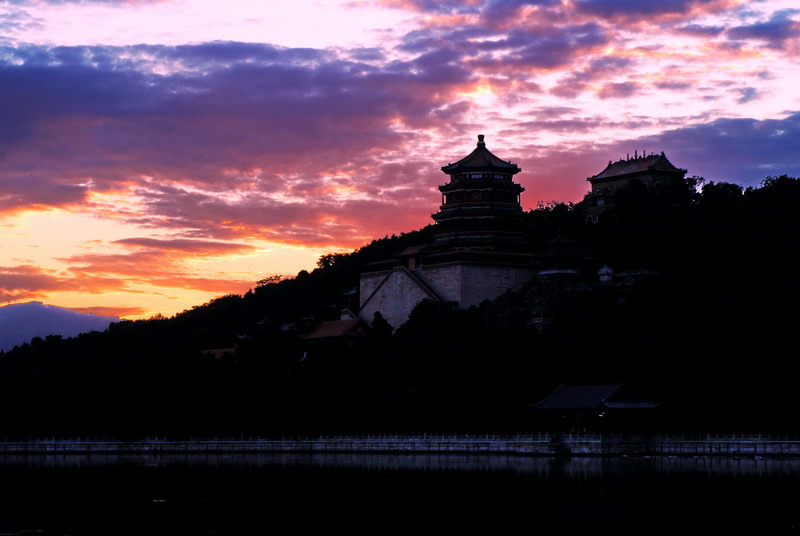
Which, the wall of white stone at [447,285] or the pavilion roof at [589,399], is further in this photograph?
the wall of white stone at [447,285]

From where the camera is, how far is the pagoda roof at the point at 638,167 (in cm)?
12431

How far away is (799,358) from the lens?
70750 millimetres

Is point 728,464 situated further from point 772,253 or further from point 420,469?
point 772,253

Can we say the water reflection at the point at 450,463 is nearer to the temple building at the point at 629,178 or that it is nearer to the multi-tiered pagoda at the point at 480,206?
the multi-tiered pagoda at the point at 480,206

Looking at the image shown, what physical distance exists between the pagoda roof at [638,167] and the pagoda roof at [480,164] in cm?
1797

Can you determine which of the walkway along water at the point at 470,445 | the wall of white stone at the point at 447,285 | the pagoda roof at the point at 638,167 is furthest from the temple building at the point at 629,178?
the walkway along water at the point at 470,445

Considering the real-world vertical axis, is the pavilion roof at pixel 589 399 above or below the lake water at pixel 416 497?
above

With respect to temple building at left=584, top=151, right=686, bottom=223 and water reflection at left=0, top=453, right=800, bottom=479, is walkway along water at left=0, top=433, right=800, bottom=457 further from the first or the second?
temple building at left=584, top=151, right=686, bottom=223

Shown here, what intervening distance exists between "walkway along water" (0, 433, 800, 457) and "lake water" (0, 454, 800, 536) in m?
1.99

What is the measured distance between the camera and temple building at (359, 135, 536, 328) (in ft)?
347

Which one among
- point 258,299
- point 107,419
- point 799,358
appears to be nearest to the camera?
point 799,358

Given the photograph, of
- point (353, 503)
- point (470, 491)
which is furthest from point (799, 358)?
point (353, 503)

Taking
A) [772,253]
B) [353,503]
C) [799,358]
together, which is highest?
[772,253]

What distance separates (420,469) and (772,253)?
109 feet
